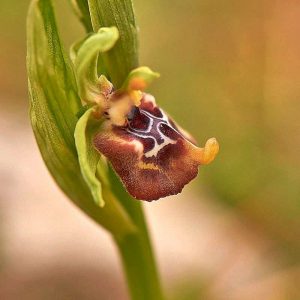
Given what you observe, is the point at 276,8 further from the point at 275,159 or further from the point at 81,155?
the point at 81,155

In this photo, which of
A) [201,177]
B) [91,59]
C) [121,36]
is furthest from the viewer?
[201,177]

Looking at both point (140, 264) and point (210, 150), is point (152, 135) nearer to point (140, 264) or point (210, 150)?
point (210, 150)

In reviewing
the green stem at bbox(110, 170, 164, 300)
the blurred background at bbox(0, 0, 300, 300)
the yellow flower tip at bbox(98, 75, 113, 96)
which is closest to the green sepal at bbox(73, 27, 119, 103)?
the yellow flower tip at bbox(98, 75, 113, 96)

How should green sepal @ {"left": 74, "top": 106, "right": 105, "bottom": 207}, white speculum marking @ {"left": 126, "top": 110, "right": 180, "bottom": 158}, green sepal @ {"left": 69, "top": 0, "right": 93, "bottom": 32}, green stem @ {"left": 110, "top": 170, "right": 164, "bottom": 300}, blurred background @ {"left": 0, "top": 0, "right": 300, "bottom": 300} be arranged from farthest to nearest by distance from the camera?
blurred background @ {"left": 0, "top": 0, "right": 300, "bottom": 300} → green stem @ {"left": 110, "top": 170, "right": 164, "bottom": 300} → green sepal @ {"left": 69, "top": 0, "right": 93, "bottom": 32} → white speculum marking @ {"left": 126, "top": 110, "right": 180, "bottom": 158} → green sepal @ {"left": 74, "top": 106, "right": 105, "bottom": 207}

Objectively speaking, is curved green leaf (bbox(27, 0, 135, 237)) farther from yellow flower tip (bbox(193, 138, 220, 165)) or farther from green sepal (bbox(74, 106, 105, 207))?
yellow flower tip (bbox(193, 138, 220, 165))

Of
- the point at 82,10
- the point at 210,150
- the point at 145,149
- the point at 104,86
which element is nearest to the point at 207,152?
the point at 210,150

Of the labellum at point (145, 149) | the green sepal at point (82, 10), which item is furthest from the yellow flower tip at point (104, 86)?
the green sepal at point (82, 10)

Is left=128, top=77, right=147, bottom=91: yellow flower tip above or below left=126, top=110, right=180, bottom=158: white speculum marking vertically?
above
